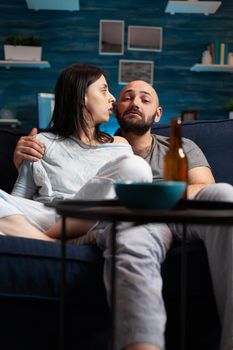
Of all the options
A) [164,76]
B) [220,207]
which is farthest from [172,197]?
[164,76]

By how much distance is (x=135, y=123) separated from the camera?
2.42m

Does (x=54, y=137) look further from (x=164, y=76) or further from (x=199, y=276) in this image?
(x=164, y=76)

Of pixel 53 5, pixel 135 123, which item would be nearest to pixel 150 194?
pixel 135 123

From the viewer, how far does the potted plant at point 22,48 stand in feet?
17.0

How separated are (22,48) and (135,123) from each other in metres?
3.03

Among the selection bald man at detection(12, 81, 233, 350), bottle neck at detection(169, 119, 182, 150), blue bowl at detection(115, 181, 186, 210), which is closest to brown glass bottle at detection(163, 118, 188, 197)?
bottle neck at detection(169, 119, 182, 150)

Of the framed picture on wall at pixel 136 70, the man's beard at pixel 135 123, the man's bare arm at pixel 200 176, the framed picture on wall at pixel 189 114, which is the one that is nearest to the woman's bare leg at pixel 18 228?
the man's bare arm at pixel 200 176

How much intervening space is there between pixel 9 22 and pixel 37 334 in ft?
13.8

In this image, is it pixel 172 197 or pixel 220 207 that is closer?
pixel 172 197

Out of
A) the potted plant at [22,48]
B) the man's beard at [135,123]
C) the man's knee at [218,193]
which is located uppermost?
the potted plant at [22,48]

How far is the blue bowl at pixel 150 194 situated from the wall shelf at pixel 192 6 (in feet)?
13.7

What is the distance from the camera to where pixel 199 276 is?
1.69m

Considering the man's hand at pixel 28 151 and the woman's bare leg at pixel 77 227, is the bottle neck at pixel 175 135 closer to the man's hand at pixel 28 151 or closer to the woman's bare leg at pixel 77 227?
the woman's bare leg at pixel 77 227

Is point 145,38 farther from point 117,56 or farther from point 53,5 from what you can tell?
point 53,5
